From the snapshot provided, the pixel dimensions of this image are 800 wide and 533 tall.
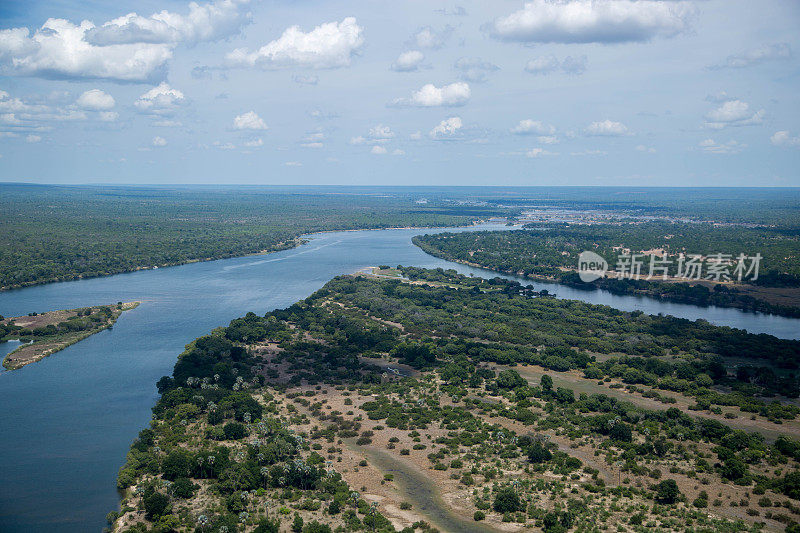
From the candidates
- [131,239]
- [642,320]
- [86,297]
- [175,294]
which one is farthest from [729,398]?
[131,239]

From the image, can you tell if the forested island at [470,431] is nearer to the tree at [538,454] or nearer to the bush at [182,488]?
the bush at [182,488]

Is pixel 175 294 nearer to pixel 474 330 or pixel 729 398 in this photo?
pixel 474 330

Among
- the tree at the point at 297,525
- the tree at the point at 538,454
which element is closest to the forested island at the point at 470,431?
the tree at the point at 297,525

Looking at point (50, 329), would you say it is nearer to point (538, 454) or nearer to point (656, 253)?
point (538, 454)

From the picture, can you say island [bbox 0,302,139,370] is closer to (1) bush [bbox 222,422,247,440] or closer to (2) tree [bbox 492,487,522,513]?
(1) bush [bbox 222,422,247,440]

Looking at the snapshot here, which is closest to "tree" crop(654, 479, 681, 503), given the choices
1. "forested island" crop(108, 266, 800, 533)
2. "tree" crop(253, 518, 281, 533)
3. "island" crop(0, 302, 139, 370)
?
"forested island" crop(108, 266, 800, 533)

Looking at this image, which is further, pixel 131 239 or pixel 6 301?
pixel 131 239

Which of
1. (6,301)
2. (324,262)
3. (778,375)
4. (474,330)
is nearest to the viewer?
(778,375)
